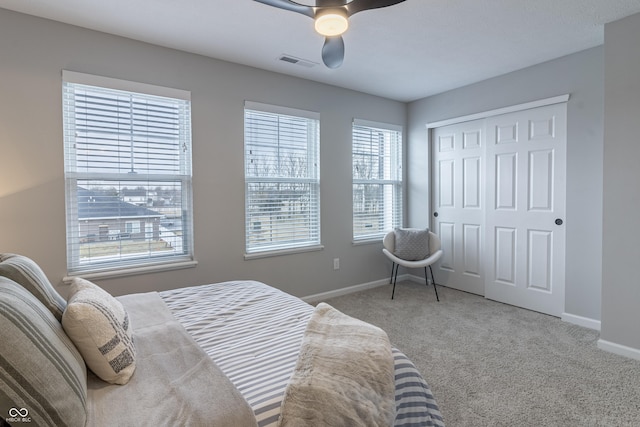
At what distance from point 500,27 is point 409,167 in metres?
2.34

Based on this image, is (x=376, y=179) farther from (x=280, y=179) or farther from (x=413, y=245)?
(x=280, y=179)

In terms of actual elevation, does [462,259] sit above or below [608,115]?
below

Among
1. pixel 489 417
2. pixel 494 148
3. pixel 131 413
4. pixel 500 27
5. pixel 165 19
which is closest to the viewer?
pixel 131 413

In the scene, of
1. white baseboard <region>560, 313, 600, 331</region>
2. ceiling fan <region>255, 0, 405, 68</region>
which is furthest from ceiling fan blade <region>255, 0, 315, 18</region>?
white baseboard <region>560, 313, 600, 331</region>

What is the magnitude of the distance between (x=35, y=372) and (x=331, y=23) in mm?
1731

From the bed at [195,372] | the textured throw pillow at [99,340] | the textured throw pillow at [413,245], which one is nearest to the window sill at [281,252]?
the textured throw pillow at [413,245]

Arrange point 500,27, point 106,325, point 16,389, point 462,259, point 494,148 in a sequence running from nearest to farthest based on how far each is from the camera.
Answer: point 16,389, point 106,325, point 500,27, point 494,148, point 462,259

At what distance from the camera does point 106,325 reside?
1231mm

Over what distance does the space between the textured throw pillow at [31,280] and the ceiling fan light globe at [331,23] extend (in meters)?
1.69

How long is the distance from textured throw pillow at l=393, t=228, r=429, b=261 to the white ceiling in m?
1.86

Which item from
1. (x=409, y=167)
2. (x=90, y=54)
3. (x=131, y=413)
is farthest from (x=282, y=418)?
(x=409, y=167)

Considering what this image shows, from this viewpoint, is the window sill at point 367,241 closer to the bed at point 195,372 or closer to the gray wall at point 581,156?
the gray wall at point 581,156

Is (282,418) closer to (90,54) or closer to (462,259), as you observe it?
(90,54)

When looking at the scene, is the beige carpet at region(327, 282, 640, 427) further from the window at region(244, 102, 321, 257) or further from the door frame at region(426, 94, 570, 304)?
the door frame at region(426, 94, 570, 304)
